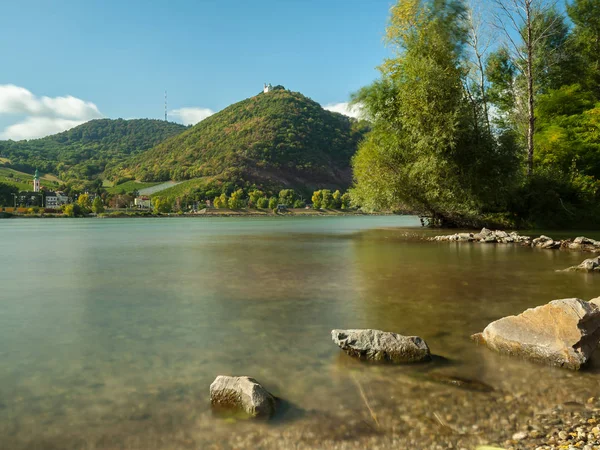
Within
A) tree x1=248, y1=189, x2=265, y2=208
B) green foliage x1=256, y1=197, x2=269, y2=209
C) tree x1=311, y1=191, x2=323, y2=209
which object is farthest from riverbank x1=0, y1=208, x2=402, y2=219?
tree x1=248, y1=189, x2=265, y2=208

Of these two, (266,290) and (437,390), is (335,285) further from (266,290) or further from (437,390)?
(437,390)

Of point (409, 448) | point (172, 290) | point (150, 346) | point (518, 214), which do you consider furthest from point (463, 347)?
point (518, 214)

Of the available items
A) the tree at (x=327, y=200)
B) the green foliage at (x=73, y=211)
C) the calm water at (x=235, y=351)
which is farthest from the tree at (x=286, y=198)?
the calm water at (x=235, y=351)

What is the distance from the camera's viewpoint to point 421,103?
30.2 meters

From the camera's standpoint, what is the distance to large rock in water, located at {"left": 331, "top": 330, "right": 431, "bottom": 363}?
600 centimetres

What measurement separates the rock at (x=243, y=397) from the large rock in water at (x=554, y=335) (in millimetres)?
3593

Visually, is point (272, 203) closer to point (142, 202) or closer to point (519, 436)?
point (142, 202)

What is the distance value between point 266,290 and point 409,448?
325 inches

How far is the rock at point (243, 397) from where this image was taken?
4562 millimetres

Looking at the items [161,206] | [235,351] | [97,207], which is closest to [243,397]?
[235,351]

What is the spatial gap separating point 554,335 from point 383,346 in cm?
231

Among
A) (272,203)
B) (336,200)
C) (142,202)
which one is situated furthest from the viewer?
(336,200)

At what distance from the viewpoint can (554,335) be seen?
599 centimetres

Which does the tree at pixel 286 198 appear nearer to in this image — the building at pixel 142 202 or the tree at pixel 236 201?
the tree at pixel 236 201
